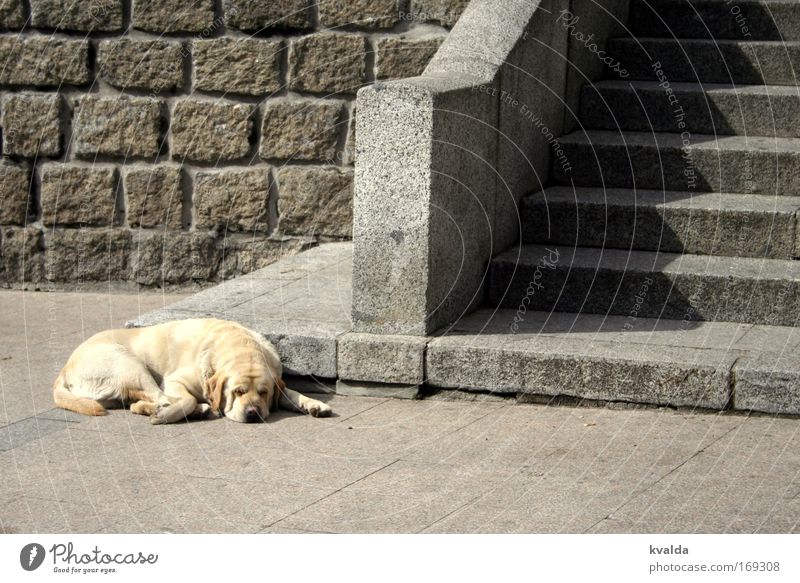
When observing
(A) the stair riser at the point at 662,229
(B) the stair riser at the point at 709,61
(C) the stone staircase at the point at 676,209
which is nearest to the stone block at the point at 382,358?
(C) the stone staircase at the point at 676,209

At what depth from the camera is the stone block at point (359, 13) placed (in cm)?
734

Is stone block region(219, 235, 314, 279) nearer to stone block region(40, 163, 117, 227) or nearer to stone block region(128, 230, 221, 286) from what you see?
stone block region(128, 230, 221, 286)

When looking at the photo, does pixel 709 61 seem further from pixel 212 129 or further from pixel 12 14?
pixel 12 14

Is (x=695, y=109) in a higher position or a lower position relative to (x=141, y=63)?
lower

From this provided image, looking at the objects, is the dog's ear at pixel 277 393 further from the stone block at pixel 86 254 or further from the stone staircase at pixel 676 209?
the stone block at pixel 86 254

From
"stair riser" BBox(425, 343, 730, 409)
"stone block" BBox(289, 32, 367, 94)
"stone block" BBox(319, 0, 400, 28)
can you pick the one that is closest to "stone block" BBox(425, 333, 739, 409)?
"stair riser" BBox(425, 343, 730, 409)

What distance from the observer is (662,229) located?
6.33 m

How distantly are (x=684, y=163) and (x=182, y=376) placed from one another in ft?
10.3

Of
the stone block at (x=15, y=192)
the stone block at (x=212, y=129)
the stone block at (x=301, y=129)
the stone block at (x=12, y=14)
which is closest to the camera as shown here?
the stone block at (x=301, y=129)

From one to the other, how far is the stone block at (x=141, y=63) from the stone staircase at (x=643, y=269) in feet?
4.94

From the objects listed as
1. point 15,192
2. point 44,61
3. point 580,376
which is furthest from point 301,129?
point 580,376

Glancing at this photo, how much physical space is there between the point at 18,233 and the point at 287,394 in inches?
136

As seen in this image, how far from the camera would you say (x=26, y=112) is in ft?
25.9

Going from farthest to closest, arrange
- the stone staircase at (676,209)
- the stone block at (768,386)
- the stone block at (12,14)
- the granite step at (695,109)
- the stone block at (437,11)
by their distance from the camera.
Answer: the stone block at (12,14)
the stone block at (437,11)
the granite step at (695,109)
the stone staircase at (676,209)
the stone block at (768,386)
